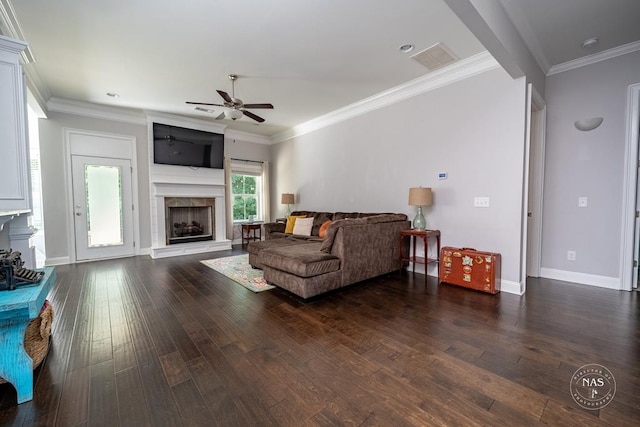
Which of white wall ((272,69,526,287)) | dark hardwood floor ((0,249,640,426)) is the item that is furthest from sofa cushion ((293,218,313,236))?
dark hardwood floor ((0,249,640,426))

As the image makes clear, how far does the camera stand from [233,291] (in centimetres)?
332

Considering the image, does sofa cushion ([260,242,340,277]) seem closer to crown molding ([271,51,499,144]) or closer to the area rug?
the area rug

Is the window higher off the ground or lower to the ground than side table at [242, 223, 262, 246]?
higher

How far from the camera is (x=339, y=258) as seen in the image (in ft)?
10.7

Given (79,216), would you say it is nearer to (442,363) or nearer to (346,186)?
(346,186)

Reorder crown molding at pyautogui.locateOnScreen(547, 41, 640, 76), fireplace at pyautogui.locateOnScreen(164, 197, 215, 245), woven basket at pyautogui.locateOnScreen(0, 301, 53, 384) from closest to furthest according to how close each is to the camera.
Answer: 1. woven basket at pyautogui.locateOnScreen(0, 301, 53, 384)
2. crown molding at pyautogui.locateOnScreen(547, 41, 640, 76)
3. fireplace at pyautogui.locateOnScreen(164, 197, 215, 245)

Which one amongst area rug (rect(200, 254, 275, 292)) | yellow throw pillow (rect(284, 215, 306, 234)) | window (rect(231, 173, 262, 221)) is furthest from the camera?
window (rect(231, 173, 262, 221))

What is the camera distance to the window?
7020 millimetres

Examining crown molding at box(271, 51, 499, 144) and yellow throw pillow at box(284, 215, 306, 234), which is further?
yellow throw pillow at box(284, 215, 306, 234)

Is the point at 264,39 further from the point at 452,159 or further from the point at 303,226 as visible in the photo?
the point at 303,226

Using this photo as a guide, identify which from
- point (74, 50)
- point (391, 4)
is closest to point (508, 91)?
point (391, 4)

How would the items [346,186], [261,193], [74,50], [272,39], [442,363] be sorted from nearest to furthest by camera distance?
[442,363], [272,39], [74,50], [346,186], [261,193]

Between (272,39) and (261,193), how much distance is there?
475 cm

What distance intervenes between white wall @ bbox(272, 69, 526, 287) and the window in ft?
8.93
